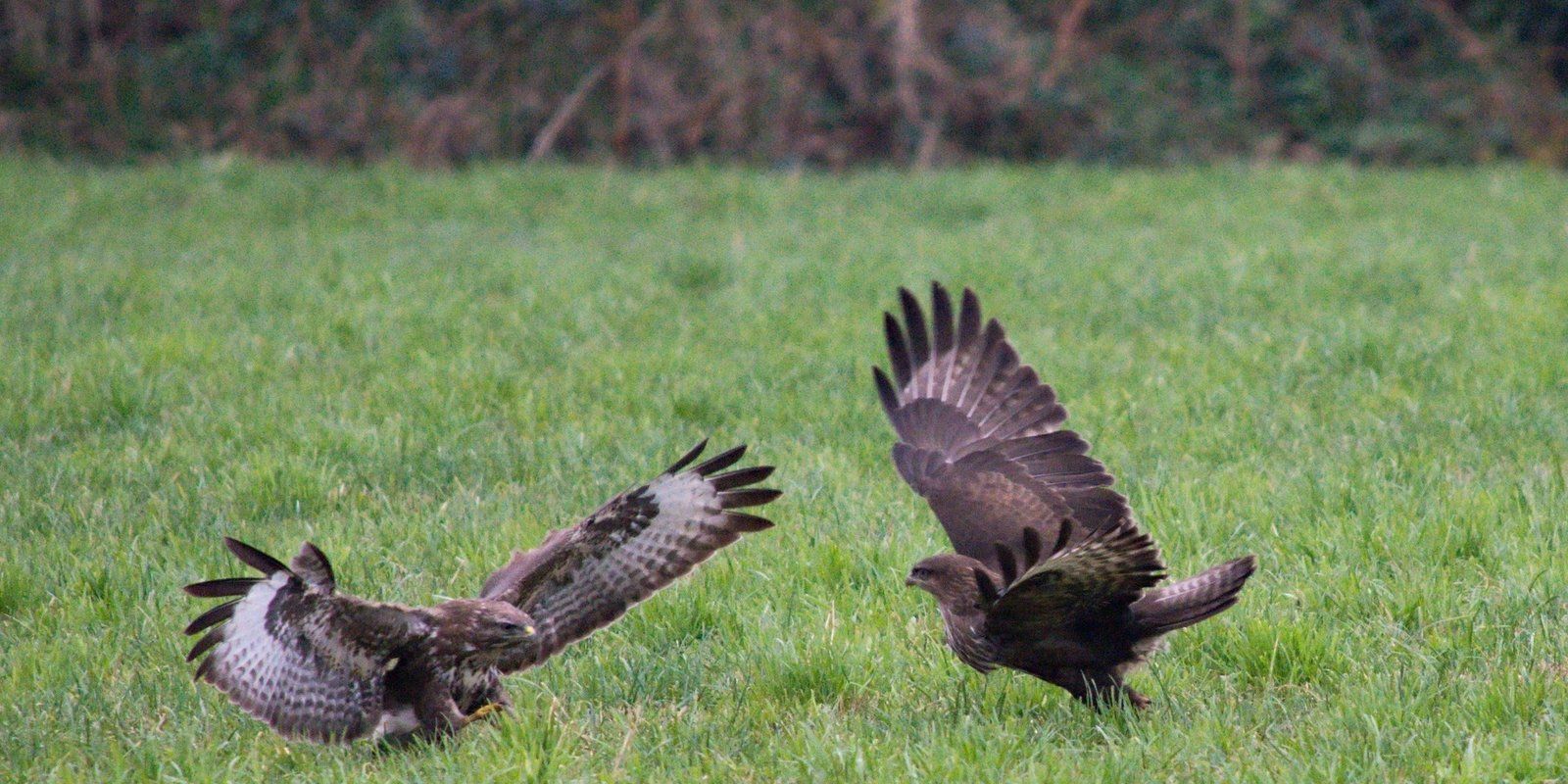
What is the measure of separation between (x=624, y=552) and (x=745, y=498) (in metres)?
0.31

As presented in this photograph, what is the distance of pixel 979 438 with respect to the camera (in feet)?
15.0

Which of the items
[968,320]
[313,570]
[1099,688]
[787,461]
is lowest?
[787,461]

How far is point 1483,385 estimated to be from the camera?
20.5 feet

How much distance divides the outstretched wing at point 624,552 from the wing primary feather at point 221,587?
63 cm

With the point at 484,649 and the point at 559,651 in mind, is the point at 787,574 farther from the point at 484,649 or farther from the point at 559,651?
the point at 484,649

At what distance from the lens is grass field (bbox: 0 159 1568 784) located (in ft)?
12.0

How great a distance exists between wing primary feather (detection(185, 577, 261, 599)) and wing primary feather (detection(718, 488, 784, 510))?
110 centimetres

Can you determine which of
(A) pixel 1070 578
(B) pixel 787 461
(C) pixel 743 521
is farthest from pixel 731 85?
(A) pixel 1070 578

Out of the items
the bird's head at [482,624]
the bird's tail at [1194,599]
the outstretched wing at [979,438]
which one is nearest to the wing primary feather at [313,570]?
the bird's head at [482,624]

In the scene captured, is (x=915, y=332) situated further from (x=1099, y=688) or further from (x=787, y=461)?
(x=1099, y=688)

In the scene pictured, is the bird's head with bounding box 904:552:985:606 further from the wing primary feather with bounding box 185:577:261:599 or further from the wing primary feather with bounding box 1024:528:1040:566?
the wing primary feather with bounding box 185:577:261:599

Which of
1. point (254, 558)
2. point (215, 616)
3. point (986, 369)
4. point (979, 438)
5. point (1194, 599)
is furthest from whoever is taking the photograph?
point (986, 369)

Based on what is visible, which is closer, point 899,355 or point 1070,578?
point 1070,578

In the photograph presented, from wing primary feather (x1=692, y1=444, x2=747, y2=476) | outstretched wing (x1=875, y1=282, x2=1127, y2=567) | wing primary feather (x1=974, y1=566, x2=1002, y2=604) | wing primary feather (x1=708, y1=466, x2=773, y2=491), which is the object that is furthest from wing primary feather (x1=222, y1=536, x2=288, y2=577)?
outstretched wing (x1=875, y1=282, x2=1127, y2=567)
